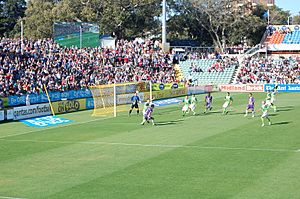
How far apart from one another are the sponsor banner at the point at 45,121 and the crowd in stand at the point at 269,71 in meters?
38.7

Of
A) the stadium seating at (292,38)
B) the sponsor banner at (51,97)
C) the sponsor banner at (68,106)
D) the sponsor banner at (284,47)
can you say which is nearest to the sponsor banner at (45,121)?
the sponsor banner at (68,106)

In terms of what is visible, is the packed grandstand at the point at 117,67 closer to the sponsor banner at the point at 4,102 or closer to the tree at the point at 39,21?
the sponsor banner at the point at 4,102

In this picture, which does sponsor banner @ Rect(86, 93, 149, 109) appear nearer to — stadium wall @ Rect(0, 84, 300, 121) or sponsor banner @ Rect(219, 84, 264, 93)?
stadium wall @ Rect(0, 84, 300, 121)

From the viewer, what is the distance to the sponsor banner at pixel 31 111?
39.8 metres

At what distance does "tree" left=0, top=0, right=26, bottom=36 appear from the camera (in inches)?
4144

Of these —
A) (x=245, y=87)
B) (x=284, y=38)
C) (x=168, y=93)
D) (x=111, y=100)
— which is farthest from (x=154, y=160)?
(x=284, y=38)

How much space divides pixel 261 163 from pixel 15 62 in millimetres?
34352

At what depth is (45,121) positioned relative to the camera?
125 ft

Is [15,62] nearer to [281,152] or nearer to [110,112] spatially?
[110,112]

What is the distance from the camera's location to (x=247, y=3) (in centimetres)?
9519

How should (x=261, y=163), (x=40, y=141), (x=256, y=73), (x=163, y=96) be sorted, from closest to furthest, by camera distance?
A: 1. (x=261, y=163)
2. (x=40, y=141)
3. (x=163, y=96)
4. (x=256, y=73)

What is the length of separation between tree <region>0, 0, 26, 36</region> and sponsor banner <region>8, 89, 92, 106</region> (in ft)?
183

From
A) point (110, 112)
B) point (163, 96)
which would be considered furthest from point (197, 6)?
point (110, 112)

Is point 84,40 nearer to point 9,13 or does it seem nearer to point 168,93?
point 168,93
